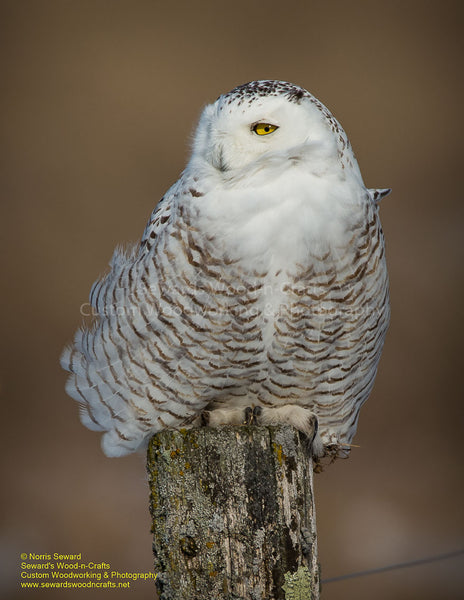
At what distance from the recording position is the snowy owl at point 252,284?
1.75 meters

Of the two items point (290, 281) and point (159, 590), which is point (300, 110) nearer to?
point (290, 281)

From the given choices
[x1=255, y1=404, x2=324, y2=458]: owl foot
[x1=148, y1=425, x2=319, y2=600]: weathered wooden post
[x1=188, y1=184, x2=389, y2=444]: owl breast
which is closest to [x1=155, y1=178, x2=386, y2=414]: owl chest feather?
[x1=188, y1=184, x2=389, y2=444]: owl breast

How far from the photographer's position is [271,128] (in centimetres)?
172

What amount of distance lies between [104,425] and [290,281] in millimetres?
697

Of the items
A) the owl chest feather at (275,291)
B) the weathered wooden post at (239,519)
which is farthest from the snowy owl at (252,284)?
the weathered wooden post at (239,519)

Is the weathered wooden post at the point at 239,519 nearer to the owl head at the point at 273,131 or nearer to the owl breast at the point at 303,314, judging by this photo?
the owl breast at the point at 303,314

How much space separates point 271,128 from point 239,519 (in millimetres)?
878

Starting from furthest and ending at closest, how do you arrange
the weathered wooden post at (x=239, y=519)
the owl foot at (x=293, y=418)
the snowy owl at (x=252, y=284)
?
the owl foot at (x=293, y=418) < the snowy owl at (x=252, y=284) < the weathered wooden post at (x=239, y=519)

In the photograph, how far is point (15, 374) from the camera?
379 centimetres

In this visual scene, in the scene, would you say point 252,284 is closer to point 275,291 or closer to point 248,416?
point 275,291

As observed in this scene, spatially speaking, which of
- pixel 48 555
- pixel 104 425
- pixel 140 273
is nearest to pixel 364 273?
pixel 140 273

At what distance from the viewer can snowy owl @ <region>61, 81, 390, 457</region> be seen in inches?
69.0

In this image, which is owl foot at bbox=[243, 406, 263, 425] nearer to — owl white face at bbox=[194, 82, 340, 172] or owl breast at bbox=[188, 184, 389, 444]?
owl breast at bbox=[188, 184, 389, 444]

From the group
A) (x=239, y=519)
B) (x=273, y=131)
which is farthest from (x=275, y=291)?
(x=239, y=519)
